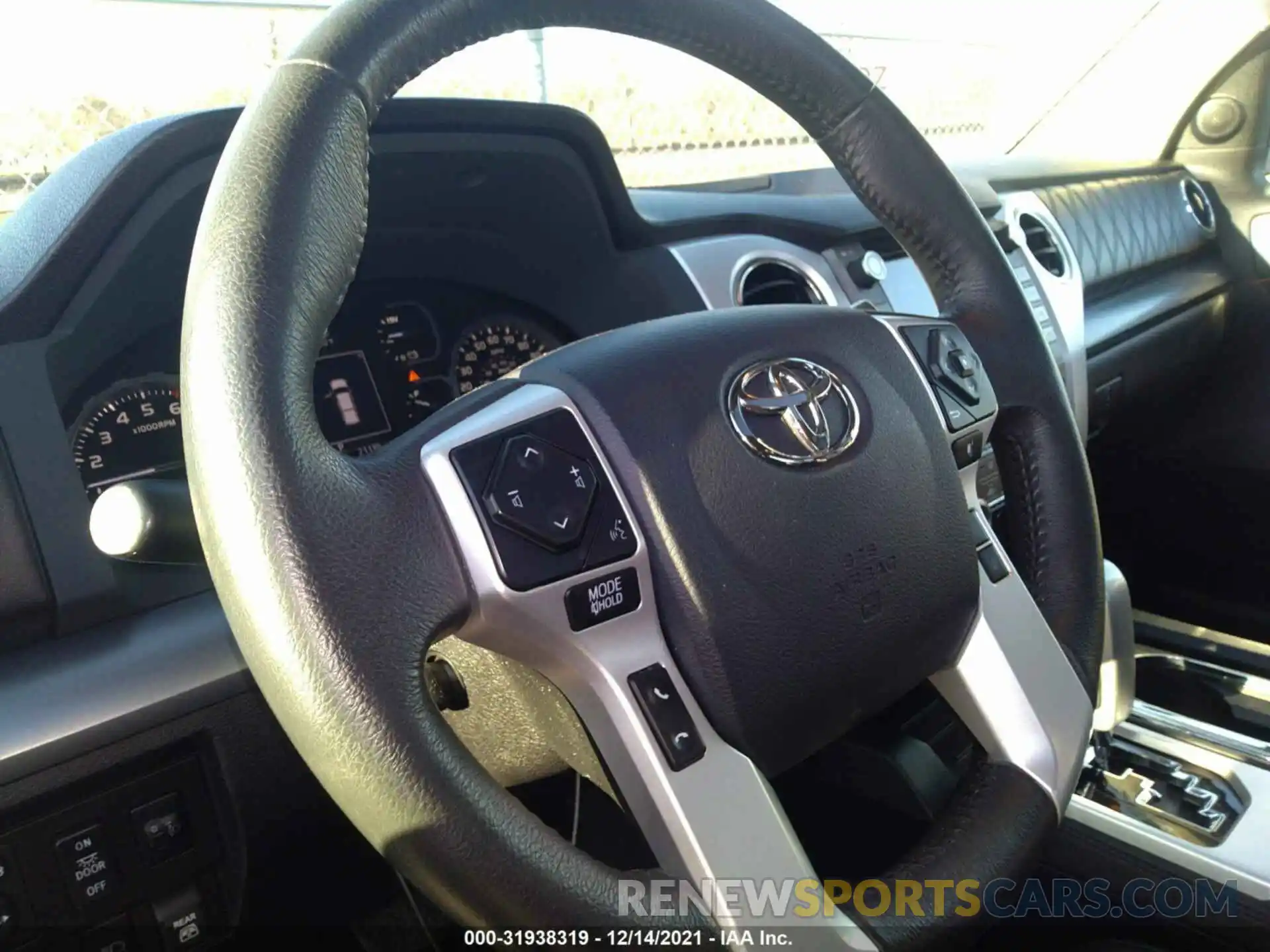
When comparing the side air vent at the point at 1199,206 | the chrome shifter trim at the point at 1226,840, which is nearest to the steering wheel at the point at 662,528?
the chrome shifter trim at the point at 1226,840

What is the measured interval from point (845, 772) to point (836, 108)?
0.60m

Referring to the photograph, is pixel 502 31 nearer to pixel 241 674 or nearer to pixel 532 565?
pixel 532 565

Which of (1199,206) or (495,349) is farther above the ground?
(495,349)

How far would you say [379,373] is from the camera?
1218 millimetres

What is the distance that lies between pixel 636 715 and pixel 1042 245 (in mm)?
1640

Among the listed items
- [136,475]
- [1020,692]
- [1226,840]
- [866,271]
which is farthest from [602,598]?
[866,271]

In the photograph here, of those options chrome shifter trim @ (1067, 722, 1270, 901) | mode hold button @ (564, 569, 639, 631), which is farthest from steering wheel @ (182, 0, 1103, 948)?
chrome shifter trim @ (1067, 722, 1270, 901)

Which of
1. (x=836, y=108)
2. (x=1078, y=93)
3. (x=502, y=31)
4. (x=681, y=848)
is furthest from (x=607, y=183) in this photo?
(x=1078, y=93)

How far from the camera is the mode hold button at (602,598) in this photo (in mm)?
629

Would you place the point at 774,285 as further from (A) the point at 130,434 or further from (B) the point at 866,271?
(A) the point at 130,434

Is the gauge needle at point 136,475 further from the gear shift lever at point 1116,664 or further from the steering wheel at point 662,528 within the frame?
the gear shift lever at point 1116,664

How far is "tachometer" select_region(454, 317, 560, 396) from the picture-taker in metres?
1.28

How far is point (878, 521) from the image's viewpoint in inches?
29.7

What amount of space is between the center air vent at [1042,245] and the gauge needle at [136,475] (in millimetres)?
1497
